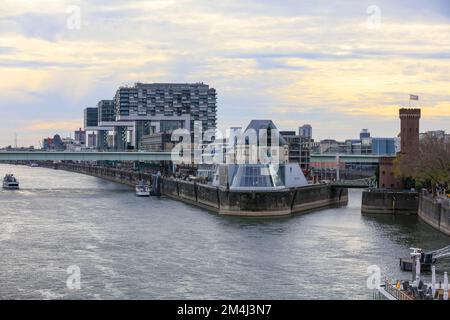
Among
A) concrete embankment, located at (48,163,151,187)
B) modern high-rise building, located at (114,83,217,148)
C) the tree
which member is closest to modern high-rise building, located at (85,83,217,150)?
modern high-rise building, located at (114,83,217,148)

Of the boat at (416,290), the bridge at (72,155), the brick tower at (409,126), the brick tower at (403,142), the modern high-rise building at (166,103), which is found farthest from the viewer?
the modern high-rise building at (166,103)

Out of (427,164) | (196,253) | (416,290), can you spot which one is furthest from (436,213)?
(416,290)

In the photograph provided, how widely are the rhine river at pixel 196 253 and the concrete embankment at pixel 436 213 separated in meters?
0.87

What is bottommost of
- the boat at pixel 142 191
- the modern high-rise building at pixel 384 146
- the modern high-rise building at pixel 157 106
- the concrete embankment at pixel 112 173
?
the boat at pixel 142 191

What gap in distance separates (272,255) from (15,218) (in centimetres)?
2064

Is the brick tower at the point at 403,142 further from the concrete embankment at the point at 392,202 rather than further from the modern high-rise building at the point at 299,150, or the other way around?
the modern high-rise building at the point at 299,150

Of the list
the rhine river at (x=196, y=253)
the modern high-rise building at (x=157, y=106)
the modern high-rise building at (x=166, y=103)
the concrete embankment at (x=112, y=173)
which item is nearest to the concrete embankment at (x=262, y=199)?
the rhine river at (x=196, y=253)

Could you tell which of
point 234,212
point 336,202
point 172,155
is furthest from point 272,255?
point 172,155

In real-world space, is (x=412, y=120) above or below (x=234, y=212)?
above

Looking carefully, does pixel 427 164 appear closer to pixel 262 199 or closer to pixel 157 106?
pixel 262 199

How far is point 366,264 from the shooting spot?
3036 centimetres

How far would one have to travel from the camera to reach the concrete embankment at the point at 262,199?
169 ft
